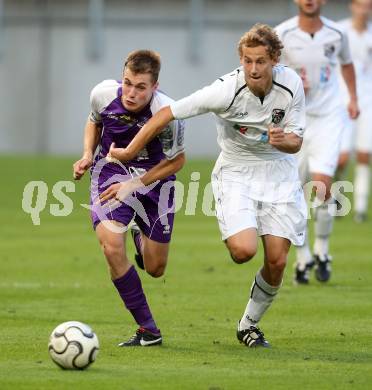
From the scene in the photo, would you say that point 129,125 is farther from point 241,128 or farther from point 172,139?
point 241,128

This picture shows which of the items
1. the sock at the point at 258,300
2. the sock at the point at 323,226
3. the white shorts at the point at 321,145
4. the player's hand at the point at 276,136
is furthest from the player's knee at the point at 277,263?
the sock at the point at 323,226

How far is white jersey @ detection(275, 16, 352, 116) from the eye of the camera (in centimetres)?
1216

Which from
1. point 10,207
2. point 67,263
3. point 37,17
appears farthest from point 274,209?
point 37,17

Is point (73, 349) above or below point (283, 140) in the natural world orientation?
below

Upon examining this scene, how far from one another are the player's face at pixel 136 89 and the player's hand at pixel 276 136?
106cm

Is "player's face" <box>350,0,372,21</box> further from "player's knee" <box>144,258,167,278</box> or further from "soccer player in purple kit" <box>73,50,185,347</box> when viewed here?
"player's knee" <box>144,258,167,278</box>

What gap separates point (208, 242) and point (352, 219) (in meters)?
3.91

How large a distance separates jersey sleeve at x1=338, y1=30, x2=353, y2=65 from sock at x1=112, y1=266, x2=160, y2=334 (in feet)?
15.0

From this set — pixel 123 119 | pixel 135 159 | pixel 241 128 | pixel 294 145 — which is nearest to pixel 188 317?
pixel 135 159

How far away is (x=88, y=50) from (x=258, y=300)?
29176 millimetres

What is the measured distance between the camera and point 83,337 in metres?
7.72

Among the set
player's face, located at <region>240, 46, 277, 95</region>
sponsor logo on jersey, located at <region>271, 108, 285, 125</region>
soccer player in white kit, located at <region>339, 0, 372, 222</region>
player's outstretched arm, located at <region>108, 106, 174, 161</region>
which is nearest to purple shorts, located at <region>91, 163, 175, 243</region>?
player's outstretched arm, located at <region>108, 106, 174, 161</region>

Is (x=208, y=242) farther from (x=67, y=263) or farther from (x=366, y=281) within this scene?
(x=366, y=281)

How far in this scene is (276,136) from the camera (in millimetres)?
8164
